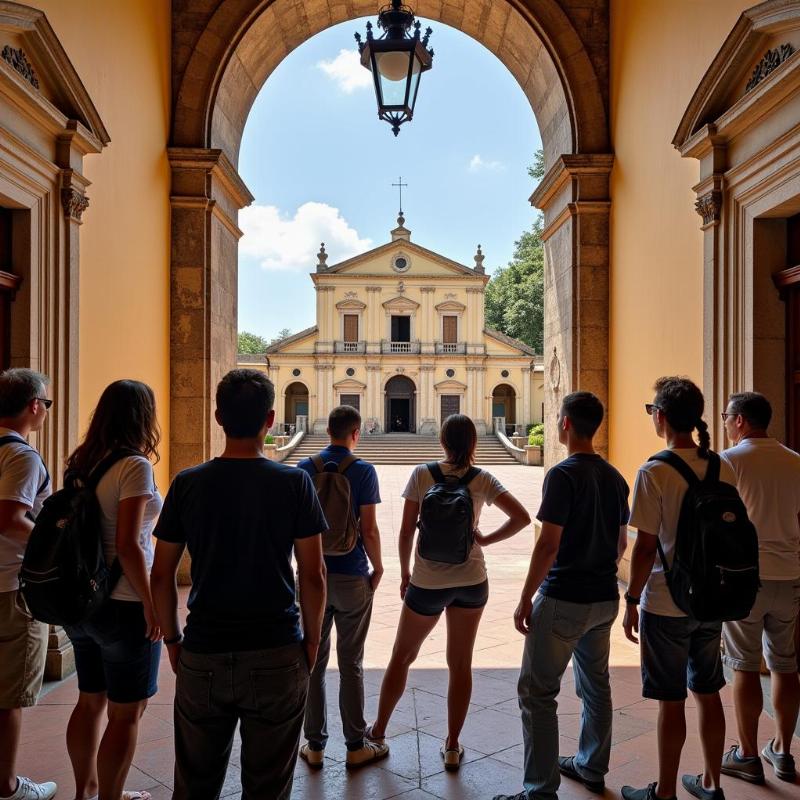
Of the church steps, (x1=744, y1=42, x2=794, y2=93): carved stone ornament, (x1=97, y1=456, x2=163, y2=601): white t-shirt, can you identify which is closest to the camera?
(x1=97, y1=456, x2=163, y2=601): white t-shirt

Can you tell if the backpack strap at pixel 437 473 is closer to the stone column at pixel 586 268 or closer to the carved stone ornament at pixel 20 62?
the carved stone ornament at pixel 20 62

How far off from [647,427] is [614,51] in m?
3.74

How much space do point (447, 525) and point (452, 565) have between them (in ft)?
0.66

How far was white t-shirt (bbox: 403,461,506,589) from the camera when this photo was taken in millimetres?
3062

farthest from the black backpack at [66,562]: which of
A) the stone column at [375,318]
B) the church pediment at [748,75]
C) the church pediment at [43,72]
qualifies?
the stone column at [375,318]

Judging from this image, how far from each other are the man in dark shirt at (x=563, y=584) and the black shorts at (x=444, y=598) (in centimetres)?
28

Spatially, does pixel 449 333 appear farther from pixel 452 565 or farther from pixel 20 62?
pixel 452 565

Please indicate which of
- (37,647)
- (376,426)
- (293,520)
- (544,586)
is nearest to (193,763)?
(293,520)

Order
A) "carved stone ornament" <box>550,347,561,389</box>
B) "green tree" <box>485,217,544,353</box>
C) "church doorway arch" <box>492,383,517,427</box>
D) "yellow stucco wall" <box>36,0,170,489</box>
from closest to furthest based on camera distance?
"yellow stucco wall" <box>36,0,170,489</box>
"carved stone ornament" <box>550,347,561,389</box>
"green tree" <box>485,217,544,353</box>
"church doorway arch" <box>492,383,517,427</box>

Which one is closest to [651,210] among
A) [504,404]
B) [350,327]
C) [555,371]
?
[555,371]

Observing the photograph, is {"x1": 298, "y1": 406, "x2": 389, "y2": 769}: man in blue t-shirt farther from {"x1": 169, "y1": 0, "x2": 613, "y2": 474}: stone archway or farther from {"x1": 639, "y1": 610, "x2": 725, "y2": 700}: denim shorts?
{"x1": 169, "y1": 0, "x2": 613, "y2": 474}: stone archway

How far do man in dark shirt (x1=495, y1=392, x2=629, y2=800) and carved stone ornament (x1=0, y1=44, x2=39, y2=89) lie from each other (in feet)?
12.0

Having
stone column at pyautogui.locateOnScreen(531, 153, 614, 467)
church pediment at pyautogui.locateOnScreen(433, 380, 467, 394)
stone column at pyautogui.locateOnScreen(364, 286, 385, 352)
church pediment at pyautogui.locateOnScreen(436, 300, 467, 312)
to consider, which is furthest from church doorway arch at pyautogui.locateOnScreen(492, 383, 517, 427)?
stone column at pyautogui.locateOnScreen(531, 153, 614, 467)

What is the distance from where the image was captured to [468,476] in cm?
313
